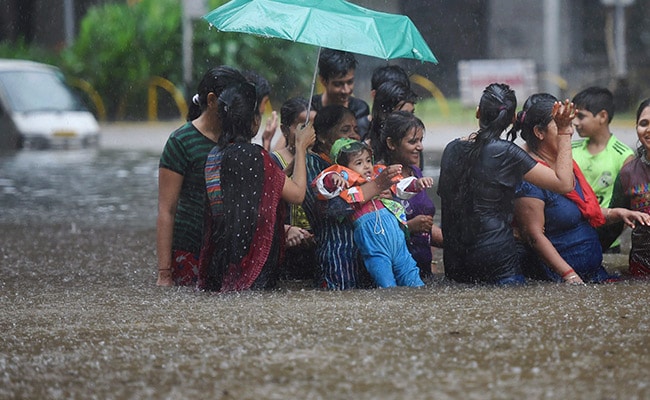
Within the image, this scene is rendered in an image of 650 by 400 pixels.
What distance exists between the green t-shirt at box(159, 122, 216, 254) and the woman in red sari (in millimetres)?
177

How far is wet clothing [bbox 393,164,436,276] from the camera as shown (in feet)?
22.2

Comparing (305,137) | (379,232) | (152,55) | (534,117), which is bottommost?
(379,232)

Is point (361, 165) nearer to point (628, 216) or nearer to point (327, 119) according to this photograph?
point (327, 119)

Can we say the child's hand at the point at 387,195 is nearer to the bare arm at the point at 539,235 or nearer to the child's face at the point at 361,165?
the child's face at the point at 361,165

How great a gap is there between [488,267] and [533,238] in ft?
1.04

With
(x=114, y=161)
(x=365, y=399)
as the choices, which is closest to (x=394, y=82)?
(x=365, y=399)

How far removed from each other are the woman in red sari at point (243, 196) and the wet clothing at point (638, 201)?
194cm

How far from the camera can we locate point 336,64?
24.2 feet

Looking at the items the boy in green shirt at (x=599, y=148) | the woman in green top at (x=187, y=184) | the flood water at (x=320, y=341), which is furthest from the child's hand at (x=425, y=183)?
the boy in green shirt at (x=599, y=148)

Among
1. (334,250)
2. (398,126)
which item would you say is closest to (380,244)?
(334,250)

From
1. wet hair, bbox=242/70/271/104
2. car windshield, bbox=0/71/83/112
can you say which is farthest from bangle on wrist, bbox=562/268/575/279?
car windshield, bbox=0/71/83/112

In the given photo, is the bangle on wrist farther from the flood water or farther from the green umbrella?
the green umbrella

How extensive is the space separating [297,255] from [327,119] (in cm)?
87

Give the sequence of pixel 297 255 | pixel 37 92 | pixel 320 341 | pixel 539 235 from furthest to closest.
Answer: pixel 37 92
pixel 297 255
pixel 539 235
pixel 320 341
